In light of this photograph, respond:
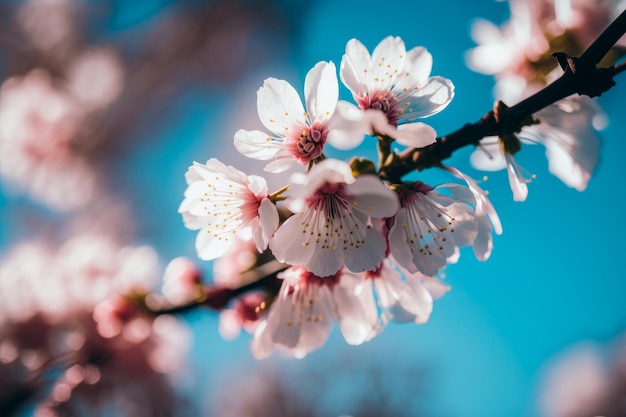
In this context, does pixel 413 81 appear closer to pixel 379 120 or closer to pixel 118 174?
pixel 379 120

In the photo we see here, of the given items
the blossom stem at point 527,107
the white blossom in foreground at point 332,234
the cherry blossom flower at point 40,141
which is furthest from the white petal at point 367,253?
the cherry blossom flower at point 40,141

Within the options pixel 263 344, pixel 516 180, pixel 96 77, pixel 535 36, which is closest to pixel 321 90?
pixel 516 180

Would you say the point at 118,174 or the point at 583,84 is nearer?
the point at 583,84

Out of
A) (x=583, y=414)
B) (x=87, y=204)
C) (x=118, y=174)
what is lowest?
(x=583, y=414)

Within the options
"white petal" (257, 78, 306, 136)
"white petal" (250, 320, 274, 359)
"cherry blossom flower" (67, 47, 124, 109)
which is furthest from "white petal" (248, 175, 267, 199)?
"cherry blossom flower" (67, 47, 124, 109)

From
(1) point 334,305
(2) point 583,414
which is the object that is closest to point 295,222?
(1) point 334,305

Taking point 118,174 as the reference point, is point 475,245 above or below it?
below
